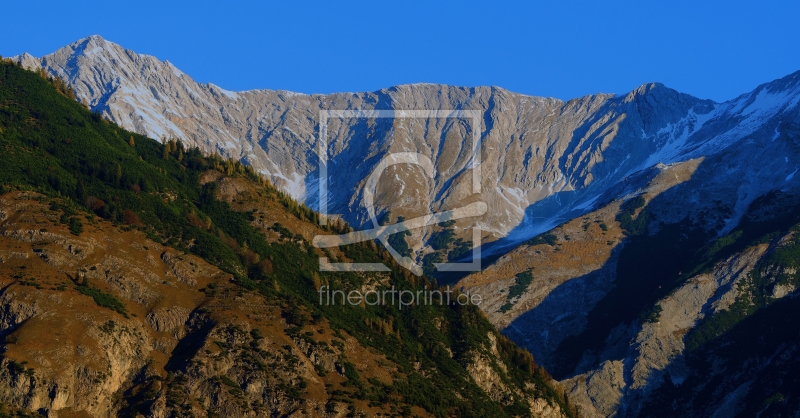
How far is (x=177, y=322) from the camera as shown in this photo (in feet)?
485

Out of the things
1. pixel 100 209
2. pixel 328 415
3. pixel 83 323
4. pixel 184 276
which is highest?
pixel 100 209

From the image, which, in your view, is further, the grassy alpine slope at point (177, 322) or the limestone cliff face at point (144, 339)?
the grassy alpine slope at point (177, 322)

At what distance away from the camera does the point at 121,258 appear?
154 m

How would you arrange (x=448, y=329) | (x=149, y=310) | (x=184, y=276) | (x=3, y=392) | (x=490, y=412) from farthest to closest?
(x=448, y=329)
(x=490, y=412)
(x=184, y=276)
(x=149, y=310)
(x=3, y=392)

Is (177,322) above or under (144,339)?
above

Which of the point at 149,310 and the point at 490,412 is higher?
the point at 149,310

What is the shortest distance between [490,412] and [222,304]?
160 feet

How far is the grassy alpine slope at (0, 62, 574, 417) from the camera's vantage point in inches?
5197

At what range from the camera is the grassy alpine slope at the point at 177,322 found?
132000mm

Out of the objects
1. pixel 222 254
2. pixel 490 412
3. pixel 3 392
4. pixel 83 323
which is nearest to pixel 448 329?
pixel 490 412

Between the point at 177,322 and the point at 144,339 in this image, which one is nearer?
the point at 144,339

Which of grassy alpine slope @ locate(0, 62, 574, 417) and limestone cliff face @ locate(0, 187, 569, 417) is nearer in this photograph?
limestone cliff face @ locate(0, 187, 569, 417)

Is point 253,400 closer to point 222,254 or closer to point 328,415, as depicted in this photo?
point 328,415

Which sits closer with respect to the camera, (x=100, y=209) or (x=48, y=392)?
(x=48, y=392)
